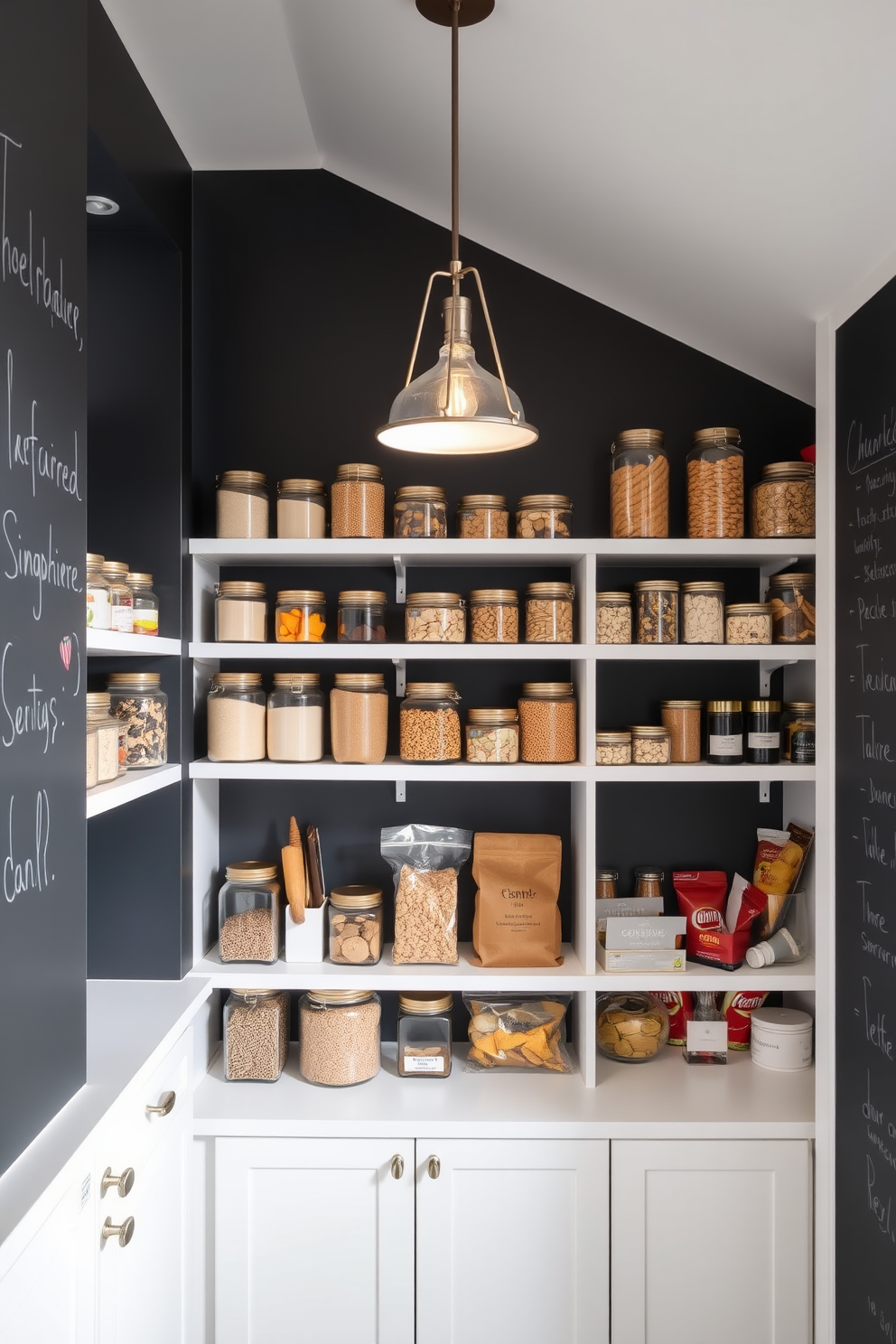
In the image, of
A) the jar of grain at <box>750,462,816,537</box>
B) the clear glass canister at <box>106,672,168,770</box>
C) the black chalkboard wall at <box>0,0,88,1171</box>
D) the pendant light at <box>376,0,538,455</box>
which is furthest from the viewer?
the jar of grain at <box>750,462,816,537</box>

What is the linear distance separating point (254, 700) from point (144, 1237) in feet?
3.31

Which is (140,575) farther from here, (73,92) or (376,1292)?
(376,1292)

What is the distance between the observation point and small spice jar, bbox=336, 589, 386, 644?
2047mm

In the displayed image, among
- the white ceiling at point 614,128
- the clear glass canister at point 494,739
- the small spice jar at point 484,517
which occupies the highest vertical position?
the white ceiling at point 614,128

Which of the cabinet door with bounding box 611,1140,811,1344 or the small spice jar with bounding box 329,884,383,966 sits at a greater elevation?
the small spice jar with bounding box 329,884,383,966

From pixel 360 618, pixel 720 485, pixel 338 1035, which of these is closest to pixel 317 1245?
pixel 338 1035

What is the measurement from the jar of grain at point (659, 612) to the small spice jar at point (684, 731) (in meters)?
0.16

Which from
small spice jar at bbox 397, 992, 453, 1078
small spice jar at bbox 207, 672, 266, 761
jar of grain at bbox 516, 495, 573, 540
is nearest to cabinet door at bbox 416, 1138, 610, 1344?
small spice jar at bbox 397, 992, 453, 1078

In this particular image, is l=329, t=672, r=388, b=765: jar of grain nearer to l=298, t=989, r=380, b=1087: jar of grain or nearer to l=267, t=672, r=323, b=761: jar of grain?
l=267, t=672, r=323, b=761: jar of grain

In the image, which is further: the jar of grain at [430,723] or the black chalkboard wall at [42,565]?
the jar of grain at [430,723]

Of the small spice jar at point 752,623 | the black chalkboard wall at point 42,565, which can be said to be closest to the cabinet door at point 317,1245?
the black chalkboard wall at point 42,565

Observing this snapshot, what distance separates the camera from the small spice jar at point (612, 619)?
204 cm

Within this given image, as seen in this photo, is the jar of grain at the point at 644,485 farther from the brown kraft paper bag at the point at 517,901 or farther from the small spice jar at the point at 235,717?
the small spice jar at the point at 235,717

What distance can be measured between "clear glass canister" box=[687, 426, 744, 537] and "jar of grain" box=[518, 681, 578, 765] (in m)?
0.46
